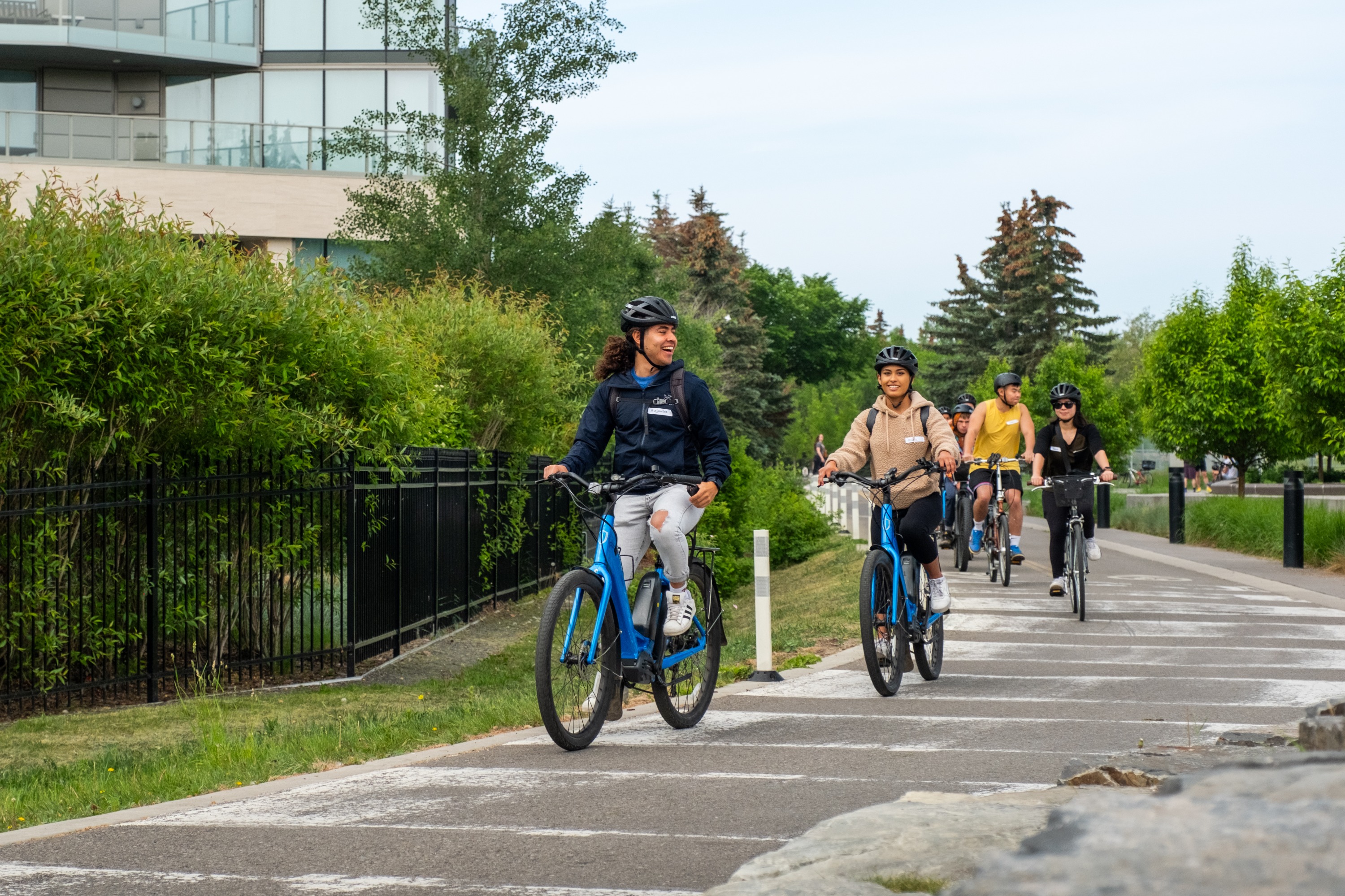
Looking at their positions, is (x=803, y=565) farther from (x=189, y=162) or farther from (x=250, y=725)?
(x=189, y=162)

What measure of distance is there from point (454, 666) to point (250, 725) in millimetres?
3920

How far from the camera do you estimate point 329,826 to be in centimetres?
524

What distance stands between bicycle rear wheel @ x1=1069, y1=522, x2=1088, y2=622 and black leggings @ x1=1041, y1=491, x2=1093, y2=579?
11 centimetres

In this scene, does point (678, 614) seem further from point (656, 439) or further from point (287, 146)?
point (287, 146)

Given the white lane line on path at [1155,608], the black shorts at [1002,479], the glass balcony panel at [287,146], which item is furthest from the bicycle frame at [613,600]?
the glass balcony panel at [287,146]

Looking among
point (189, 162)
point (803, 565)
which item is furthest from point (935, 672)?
point (189, 162)

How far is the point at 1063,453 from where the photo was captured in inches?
518

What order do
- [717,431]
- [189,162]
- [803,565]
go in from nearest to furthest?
1. [717,431]
2. [803,565]
3. [189,162]

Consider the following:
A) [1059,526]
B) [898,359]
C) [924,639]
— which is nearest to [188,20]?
[1059,526]

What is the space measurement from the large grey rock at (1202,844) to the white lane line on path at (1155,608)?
1090 cm

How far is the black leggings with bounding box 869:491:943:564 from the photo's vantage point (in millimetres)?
8734

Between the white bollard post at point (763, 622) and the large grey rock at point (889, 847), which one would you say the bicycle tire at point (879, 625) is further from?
the large grey rock at point (889, 847)

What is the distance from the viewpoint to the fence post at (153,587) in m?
10.2

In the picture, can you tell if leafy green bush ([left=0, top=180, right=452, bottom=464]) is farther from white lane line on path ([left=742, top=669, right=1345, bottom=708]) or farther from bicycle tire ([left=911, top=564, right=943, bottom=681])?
bicycle tire ([left=911, top=564, right=943, bottom=681])
